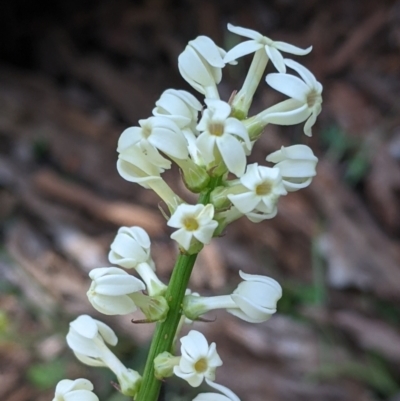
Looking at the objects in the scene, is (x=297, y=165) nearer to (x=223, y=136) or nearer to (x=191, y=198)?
(x=223, y=136)

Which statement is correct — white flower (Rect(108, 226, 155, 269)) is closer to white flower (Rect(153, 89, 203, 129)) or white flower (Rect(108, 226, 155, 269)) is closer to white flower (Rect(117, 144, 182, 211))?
white flower (Rect(117, 144, 182, 211))


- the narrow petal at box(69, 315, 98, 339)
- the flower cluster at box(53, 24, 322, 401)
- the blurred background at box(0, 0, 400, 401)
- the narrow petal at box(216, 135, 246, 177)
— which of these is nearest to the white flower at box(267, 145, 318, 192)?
the flower cluster at box(53, 24, 322, 401)

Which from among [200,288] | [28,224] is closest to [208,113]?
[200,288]

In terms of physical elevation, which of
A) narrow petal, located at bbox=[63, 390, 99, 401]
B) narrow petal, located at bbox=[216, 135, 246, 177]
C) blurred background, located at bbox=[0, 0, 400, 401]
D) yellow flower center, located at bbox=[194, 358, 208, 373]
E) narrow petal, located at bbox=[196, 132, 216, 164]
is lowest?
narrow petal, located at bbox=[63, 390, 99, 401]

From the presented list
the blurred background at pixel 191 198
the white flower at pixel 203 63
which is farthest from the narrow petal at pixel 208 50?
the blurred background at pixel 191 198

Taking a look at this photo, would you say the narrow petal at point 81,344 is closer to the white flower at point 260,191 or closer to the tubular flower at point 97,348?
the tubular flower at point 97,348
